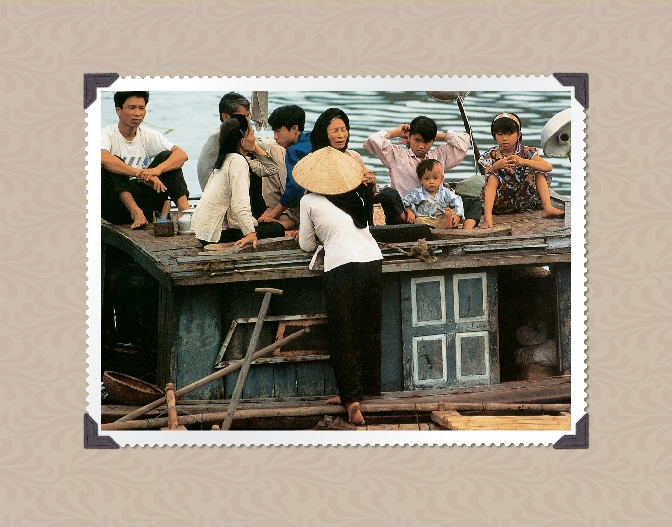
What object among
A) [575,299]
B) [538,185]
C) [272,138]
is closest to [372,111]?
[272,138]

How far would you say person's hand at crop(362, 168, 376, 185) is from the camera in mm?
8156

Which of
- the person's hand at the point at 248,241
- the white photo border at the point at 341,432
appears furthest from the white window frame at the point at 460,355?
the person's hand at the point at 248,241

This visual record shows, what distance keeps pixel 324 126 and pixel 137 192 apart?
1.32m

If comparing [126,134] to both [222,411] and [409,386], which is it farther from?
[409,386]

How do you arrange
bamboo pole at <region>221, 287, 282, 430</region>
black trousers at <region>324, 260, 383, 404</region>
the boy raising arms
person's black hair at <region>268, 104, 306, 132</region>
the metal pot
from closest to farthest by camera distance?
bamboo pole at <region>221, 287, 282, 430</region>
black trousers at <region>324, 260, 383, 404</region>
person's black hair at <region>268, 104, 306, 132</region>
the boy raising arms
the metal pot

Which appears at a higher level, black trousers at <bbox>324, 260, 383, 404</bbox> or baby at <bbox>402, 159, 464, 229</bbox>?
baby at <bbox>402, 159, 464, 229</bbox>

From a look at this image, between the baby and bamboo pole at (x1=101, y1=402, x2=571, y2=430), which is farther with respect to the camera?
the baby

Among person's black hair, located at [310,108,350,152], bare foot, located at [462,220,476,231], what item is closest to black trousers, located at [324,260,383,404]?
bare foot, located at [462,220,476,231]

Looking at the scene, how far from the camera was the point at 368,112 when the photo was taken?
8125 millimetres

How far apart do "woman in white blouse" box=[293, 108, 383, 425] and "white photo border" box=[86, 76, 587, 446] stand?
277 millimetres

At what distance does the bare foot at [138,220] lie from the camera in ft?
27.2

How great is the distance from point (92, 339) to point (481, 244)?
8.53ft

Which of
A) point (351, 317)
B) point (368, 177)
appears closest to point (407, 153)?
point (368, 177)

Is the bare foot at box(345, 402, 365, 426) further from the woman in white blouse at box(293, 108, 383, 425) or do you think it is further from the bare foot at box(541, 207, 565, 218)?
the bare foot at box(541, 207, 565, 218)
